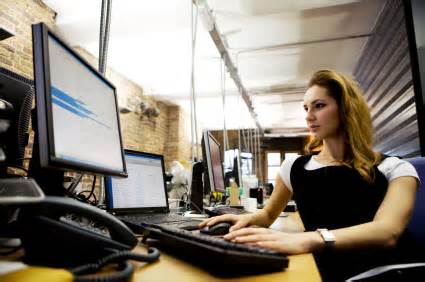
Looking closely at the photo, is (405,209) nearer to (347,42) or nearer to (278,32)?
(278,32)

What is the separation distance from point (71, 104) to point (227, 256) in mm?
538

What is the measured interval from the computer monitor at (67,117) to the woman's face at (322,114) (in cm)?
94

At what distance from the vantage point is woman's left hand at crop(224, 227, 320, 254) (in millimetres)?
634

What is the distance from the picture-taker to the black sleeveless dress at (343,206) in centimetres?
104

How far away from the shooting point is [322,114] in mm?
1349

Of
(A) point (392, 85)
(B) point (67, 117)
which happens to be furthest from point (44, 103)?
(A) point (392, 85)

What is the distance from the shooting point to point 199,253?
52cm

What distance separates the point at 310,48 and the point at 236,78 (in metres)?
1.41

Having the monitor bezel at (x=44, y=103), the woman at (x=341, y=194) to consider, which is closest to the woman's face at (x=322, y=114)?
the woman at (x=341, y=194)

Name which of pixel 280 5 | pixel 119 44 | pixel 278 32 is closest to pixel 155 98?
pixel 119 44

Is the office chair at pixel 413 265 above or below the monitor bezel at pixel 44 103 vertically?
below

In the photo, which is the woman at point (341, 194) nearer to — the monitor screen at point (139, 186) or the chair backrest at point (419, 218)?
the chair backrest at point (419, 218)

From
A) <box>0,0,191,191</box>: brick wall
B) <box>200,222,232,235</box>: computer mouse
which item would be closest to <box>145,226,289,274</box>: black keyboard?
<box>200,222,232,235</box>: computer mouse

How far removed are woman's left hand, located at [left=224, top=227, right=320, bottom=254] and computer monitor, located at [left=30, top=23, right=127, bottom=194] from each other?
415 mm
